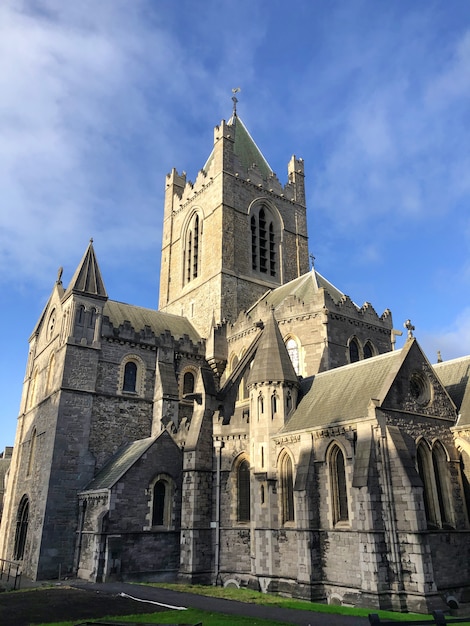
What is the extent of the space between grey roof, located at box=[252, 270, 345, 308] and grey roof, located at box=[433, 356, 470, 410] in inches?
333

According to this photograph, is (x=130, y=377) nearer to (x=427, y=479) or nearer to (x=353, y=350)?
(x=353, y=350)

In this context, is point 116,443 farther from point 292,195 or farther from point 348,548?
point 292,195

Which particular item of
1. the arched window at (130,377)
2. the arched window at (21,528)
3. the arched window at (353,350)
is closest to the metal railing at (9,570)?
the arched window at (21,528)

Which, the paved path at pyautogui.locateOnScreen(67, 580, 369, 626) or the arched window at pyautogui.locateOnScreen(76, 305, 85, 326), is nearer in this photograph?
the paved path at pyautogui.locateOnScreen(67, 580, 369, 626)

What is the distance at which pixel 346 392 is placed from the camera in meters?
23.6

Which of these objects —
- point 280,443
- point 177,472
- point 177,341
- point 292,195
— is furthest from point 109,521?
point 292,195

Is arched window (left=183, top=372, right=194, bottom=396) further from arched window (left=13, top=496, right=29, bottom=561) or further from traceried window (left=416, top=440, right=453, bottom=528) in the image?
→ traceried window (left=416, top=440, right=453, bottom=528)

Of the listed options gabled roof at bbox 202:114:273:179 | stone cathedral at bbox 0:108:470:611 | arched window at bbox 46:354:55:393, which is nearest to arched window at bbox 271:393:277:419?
stone cathedral at bbox 0:108:470:611

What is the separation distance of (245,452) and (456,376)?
36.1 feet

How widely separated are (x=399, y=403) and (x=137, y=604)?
39.9 feet

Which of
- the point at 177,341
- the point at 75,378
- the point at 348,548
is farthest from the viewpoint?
the point at 177,341

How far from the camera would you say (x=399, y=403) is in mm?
21156

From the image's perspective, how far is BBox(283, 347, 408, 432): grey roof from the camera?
21.8m

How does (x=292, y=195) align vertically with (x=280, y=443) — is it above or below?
above
